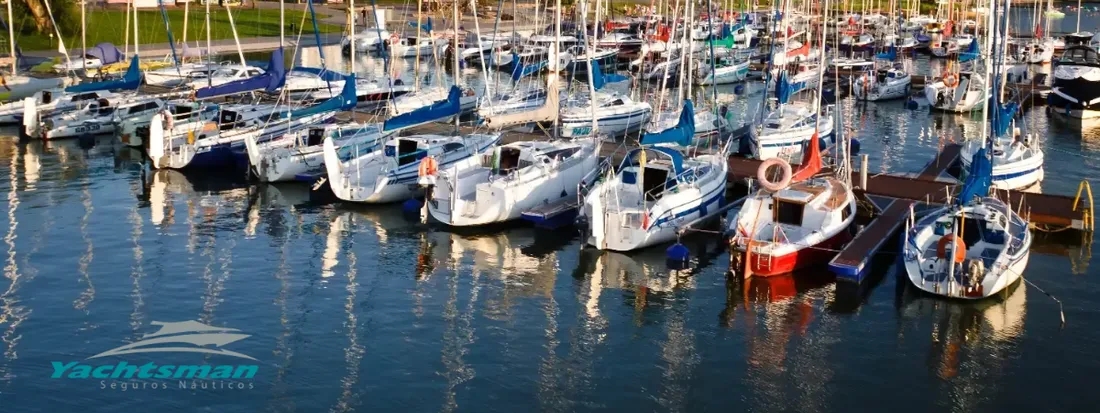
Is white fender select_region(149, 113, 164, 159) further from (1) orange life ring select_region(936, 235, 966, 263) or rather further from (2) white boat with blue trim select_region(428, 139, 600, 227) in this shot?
(1) orange life ring select_region(936, 235, 966, 263)

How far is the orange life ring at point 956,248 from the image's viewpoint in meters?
27.8

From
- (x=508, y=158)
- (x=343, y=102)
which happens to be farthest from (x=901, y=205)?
(x=343, y=102)

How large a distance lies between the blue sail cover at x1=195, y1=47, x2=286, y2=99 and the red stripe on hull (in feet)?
75.0

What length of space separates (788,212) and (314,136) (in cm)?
1967

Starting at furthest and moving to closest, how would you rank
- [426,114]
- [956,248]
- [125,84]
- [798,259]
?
1. [125,84]
2. [426,114]
3. [798,259]
4. [956,248]

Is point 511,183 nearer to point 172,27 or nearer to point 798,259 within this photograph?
point 798,259

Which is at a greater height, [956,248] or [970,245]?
[956,248]

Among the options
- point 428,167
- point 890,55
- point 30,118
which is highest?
point 890,55

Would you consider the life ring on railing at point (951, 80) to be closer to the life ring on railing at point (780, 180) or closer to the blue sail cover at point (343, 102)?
the blue sail cover at point (343, 102)

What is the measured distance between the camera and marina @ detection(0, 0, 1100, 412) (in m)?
23.8

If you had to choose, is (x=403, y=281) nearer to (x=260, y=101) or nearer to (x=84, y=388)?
(x=84, y=388)

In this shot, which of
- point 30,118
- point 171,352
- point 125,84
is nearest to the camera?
point 171,352

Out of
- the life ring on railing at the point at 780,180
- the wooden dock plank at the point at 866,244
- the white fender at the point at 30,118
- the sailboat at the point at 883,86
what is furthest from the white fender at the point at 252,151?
the sailboat at the point at 883,86

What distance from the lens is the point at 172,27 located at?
298ft
